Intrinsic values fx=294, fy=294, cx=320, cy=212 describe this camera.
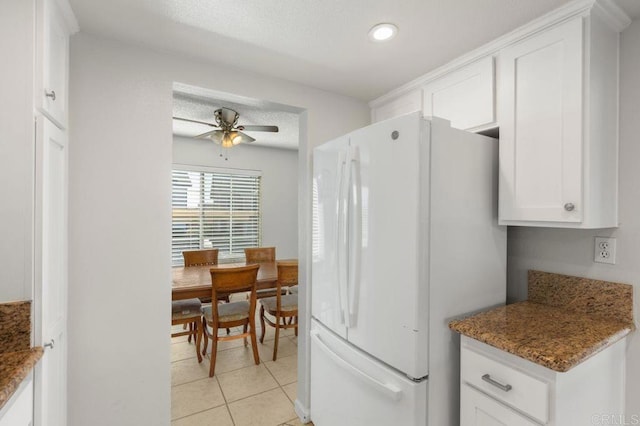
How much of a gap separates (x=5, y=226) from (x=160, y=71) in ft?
3.54

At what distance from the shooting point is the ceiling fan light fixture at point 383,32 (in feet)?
4.66

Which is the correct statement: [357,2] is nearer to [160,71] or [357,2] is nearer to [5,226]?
[160,71]

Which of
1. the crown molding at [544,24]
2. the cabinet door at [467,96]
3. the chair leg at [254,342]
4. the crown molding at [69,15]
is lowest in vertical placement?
the chair leg at [254,342]

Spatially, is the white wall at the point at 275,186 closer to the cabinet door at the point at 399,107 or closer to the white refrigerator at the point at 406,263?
the cabinet door at the point at 399,107

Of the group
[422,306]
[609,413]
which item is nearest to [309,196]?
[422,306]

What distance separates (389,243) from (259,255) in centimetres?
280

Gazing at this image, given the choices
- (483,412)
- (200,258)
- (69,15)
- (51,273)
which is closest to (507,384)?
(483,412)

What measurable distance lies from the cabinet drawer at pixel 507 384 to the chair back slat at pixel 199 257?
3.09 metres

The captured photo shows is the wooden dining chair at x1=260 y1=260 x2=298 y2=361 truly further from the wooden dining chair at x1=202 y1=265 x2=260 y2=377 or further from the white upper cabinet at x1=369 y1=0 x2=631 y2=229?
the white upper cabinet at x1=369 y1=0 x2=631 y2=229

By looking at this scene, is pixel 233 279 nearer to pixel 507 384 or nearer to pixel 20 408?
pixel 20 408

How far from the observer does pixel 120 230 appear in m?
1.58

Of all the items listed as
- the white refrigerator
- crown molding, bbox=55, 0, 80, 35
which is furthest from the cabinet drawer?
crown molding, bbox=55, 0, 80, 35

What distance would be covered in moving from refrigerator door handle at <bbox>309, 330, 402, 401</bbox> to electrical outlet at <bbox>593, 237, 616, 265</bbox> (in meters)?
1.16

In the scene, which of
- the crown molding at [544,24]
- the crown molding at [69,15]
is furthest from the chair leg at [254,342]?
the crown molding at [544,24]
